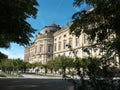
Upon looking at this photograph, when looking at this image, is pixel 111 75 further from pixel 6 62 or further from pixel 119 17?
pixel 6 62

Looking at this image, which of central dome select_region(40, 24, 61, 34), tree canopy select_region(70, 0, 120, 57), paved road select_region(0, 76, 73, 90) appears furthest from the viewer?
central dome select_region(40, 24, 61, 34)

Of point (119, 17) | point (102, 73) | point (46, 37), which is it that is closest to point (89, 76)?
point (102, 73)

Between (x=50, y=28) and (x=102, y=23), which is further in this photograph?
(x=50, y=28)

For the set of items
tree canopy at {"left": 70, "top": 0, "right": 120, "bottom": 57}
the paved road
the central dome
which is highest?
the central dome

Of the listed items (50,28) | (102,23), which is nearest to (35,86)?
(102,23)

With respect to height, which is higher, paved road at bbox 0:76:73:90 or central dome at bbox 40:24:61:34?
central dome at bbox 40:24:61:34

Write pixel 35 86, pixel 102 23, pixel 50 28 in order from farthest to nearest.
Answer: pixel 50 28 < pixel 35 86 < pixel 102 23

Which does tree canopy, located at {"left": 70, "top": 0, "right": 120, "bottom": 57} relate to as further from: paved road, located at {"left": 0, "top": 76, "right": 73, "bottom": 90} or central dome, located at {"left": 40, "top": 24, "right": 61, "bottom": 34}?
central dome, located at {"left": 40, "top": 24, "right": 61, "bottom": 34}

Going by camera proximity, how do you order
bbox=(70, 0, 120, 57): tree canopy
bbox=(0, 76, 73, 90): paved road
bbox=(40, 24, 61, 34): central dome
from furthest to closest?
bbox=(40, 24, 61, 34): central dome, bbox=(0, 76, 73, 90): paved road, bbox=(70, 0, 120, 57): tree canopy

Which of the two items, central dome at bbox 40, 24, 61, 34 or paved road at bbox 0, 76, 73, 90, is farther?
central dome at bbox 40, 24, 61, 34

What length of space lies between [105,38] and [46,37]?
83.3 metres

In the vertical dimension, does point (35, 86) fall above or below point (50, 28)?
below

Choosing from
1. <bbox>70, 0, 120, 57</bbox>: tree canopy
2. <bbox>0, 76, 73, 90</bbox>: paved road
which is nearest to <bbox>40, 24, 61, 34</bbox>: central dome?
<bbox>0, 76, 73, 90</bbox>: paved road

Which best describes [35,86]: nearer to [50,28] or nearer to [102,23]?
[102,23]
